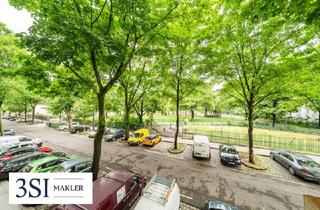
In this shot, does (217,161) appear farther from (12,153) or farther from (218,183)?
(12,153)

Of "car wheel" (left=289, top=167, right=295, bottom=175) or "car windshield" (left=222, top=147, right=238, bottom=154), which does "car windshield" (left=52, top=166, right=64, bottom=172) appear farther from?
"car wheel" (left=289, top=167, right=295, bottom=175)

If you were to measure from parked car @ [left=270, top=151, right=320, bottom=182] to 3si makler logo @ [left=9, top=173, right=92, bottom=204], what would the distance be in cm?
1474

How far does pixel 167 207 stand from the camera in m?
5.54

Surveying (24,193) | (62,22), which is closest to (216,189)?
(24,193)

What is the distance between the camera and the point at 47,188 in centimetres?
662

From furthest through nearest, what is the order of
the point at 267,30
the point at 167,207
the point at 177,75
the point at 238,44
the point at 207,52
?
1. the point at 177,75
2. the point at 207,52
3. the point at 238,44
4. the point at 267,30
5. the point at 167,207

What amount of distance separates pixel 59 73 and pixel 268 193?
15731mm

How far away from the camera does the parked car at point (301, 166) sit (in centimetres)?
1104

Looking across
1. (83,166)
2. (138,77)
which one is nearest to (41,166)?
(83,166)

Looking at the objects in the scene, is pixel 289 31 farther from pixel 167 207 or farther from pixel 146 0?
pixel 167 207

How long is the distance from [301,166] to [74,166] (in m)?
16.5

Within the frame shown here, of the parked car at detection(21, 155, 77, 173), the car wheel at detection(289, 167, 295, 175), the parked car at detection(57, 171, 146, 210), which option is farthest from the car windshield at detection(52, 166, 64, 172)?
the car wheel at detection(289, 167, 295, 175)

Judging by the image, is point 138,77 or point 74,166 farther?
point 138,77

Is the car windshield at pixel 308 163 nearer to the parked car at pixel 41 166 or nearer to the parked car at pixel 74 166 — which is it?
the parked car at pixel 74 166
